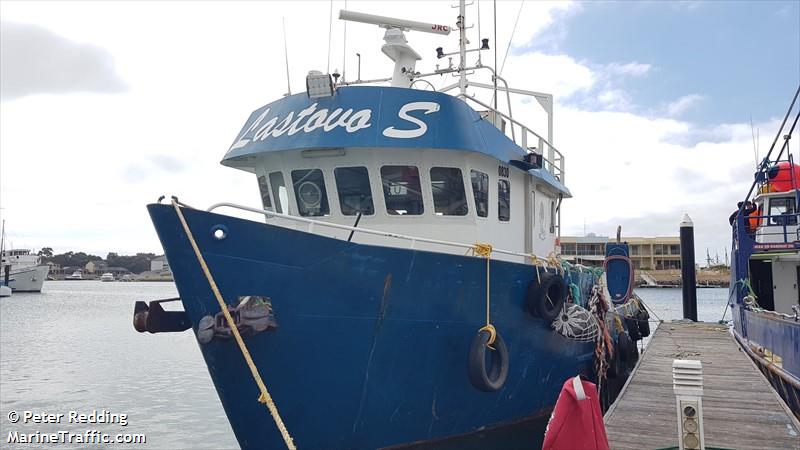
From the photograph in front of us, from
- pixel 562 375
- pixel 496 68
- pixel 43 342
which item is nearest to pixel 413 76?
pixel 496 68

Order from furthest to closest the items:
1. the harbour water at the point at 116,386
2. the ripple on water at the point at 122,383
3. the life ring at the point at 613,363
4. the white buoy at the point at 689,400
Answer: the life ring at the point at 613,363, the ripple on water at the point at 122,383, the harbour water at the point at 116,386, the white buoy at the point at 689,400

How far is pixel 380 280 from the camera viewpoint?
6.13m

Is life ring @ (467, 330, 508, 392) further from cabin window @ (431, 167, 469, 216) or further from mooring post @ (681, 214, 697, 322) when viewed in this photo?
mooring post @ (681, 214, 697, 322)

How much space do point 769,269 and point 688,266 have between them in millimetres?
5303

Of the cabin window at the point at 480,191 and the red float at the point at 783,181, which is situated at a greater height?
the red float at the point at 783,181

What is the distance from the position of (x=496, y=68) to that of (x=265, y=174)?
458cm

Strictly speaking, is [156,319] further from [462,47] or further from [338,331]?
[462,47]

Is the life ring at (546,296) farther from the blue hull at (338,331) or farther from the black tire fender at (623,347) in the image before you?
the black tire fender at (623,347)

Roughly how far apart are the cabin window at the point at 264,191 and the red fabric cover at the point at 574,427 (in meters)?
Answer: 5.49

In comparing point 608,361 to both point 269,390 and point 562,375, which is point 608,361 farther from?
point 269,390

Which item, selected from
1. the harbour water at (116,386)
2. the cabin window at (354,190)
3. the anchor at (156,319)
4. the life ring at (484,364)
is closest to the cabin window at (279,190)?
the cabin window at (354,190)

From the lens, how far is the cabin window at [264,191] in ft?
28.4

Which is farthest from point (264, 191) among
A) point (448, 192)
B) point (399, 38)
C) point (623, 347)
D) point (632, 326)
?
point (632, 326)

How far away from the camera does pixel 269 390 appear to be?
5.92 metres
